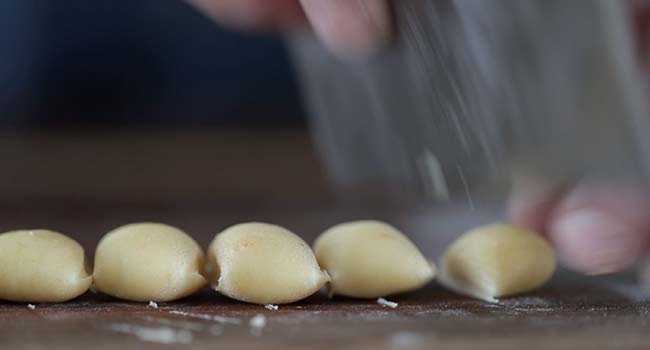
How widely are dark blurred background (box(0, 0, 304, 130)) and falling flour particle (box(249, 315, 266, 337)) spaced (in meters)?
0.96

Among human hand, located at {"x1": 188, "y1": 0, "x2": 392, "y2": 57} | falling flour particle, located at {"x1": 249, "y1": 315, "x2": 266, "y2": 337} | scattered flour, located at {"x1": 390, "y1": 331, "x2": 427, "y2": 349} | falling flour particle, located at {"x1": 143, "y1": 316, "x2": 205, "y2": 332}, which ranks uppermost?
human hand, located at {"x1": 188, "y1": 0, "x2": 392, "y2": 57}

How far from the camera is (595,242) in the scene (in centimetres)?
71

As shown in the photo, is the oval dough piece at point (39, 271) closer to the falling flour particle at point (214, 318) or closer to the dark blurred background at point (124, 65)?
the falling flour particle at point (214, 318)

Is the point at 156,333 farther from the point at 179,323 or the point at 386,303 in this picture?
the point at 386,303

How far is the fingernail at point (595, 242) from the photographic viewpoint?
696 millimetres

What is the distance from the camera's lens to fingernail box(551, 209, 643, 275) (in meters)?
0.70

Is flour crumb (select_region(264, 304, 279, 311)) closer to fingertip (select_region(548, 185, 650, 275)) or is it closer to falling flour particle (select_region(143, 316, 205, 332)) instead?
falling flour particle (select_region(143, 316, 205, 332))

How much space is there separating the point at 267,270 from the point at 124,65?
93cm

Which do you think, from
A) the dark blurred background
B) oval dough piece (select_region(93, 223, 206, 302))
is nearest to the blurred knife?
oval dough piece (select_region(93, 223, 206, 302))

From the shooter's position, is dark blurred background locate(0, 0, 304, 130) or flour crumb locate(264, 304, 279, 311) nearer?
flour crumb locate(264, 304, 279, 311)

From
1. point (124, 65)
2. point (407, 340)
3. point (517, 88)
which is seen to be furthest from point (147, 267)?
point (124, 65)

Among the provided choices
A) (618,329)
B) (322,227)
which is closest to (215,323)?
(618,329)

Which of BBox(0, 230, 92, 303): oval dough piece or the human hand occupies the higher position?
the human hand

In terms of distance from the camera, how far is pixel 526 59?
0.71 m
